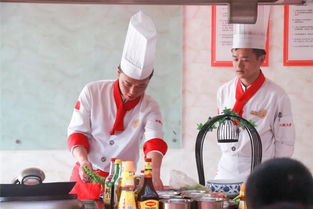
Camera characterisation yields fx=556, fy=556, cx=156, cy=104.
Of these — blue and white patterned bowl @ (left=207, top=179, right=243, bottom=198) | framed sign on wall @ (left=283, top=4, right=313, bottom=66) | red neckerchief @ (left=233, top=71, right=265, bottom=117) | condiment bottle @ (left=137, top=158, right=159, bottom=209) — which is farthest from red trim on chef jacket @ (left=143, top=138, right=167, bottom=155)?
framed sign on wall @ (left=283, top=4, right=313, bottom=66)

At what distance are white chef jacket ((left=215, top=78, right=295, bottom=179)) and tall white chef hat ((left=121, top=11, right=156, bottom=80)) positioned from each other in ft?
2.90

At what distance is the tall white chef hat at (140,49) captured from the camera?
2885 millimetres

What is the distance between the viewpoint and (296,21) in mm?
4430

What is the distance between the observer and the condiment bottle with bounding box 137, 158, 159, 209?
2010 millimetres

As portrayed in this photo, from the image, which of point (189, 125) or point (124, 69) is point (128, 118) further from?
point (189, 125)

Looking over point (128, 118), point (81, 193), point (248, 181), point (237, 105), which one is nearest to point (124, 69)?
point (128, 118)

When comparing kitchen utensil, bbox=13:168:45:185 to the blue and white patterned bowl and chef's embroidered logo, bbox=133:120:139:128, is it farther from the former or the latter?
chef's embroidered logo, bbox=133:120:139:128

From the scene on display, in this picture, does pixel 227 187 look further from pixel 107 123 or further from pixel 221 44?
pixel 221 44

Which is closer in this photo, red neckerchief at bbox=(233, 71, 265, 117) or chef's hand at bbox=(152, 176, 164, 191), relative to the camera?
chef's hand at bbox=(152, 176, 164, 191)

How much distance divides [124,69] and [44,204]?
128cm

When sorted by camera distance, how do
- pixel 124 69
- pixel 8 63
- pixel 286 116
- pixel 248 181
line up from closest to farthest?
pixel 248 181
pixel 124 69
pixel 286 116
pixel 8 63

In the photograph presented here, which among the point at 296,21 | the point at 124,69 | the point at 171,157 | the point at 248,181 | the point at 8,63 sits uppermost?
the point at 296,21

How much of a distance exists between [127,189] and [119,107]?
107 centimetres

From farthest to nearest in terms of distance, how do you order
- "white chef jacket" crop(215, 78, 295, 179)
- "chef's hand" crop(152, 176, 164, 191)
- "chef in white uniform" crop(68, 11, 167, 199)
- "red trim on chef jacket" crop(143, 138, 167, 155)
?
"white chef jacket" crop(215, 78, 295, 179) → "chef in white uniform" crop(68, 11, 167, 199) → "red trim on chef jacket" crop(143, 138, 167, 155) → "chef's hand" crop(152, 176, 164, 191)
